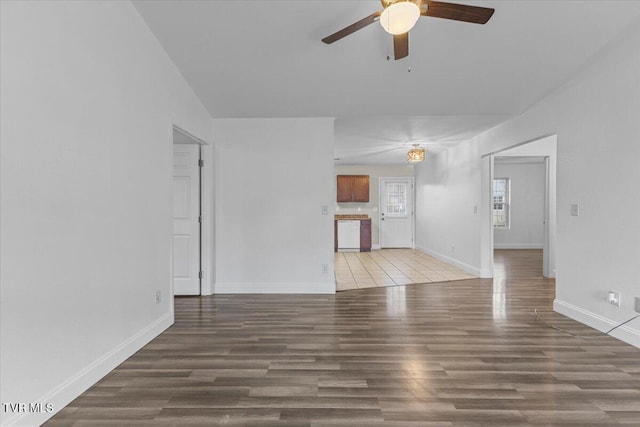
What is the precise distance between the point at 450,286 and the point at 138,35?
4.86m

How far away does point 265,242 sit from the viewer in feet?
15.7

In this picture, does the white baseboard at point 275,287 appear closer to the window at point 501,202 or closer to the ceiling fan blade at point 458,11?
the ceiling fan blade at point 458,11

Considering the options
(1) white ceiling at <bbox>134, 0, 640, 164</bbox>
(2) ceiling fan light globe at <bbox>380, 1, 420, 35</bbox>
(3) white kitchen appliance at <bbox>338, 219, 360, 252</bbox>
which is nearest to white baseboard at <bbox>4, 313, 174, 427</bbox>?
(1) white ceiling at <bbox>134, 0, 640, 164</bbox>

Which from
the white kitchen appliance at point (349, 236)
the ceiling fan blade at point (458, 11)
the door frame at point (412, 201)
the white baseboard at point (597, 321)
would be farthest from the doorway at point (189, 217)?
the door frame at point (412, 201)

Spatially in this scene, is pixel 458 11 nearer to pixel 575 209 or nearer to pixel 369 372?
pixel 369 372

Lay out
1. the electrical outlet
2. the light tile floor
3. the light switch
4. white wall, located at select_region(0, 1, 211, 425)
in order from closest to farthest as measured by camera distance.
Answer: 1. white wall, located at select_region(0, 1, 211, 425)
2. the electrical outlet
3. the light switch
4. the light tile floor

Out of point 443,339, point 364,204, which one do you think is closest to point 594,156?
point 443,339

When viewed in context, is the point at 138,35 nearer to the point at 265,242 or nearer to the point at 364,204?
the point at 265,242

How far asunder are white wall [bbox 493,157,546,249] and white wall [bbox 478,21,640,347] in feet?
Answer: 20.4

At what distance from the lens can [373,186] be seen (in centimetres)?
1021

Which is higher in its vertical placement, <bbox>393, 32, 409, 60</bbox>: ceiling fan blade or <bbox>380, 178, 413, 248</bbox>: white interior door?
A: <bbox>393, 32, 409, 60</bbox>: ceiling fan blade

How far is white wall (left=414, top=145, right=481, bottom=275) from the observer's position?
608 cm

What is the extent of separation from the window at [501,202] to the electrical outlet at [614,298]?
7.08m

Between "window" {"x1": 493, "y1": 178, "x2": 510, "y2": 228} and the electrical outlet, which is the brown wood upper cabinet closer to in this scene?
"window" {"x1": 493, "y1": 178, "x2": 510, "y2": 228}
